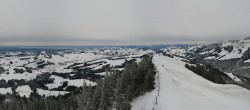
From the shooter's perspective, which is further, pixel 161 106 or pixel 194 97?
pixel 194 97

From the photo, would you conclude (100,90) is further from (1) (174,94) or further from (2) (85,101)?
(1) (174,94)

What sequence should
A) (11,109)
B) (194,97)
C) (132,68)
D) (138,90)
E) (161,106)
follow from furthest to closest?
(11,109)
(132,68)
(138,90)
(194,97)
(161,106)

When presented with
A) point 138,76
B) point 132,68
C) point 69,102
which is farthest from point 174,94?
point 69,102

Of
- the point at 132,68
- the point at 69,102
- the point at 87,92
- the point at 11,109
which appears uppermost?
the point at 132,68

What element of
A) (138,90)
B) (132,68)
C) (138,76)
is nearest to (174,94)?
(138,90)

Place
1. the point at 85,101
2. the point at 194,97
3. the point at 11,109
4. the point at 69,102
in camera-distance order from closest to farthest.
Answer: the point at 194,97
the point at 85,101
the point at 69,102
the point at 11,109

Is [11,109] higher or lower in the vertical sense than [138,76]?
lower

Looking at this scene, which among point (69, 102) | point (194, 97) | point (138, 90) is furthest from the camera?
point (69, 102)

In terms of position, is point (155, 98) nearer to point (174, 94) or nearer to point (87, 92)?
point (174, 94)

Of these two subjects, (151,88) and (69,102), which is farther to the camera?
(69,102)
